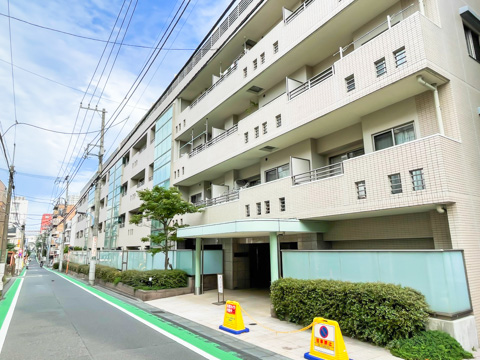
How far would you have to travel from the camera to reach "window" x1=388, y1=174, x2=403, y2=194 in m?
8.91

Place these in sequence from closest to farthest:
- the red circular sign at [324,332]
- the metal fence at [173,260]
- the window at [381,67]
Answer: the red circular sign at [324,332] < the window at [381,67] < the metal fence at [173,260]

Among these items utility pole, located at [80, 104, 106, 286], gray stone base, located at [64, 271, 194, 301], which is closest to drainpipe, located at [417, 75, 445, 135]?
gray stone base, located at [64, 271, 194, 301]

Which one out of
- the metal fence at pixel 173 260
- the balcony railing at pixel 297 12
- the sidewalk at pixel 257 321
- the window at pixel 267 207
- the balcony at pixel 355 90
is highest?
the balcony railing at pixel 297 12

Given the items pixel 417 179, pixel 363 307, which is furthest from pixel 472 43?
pixel 363 307

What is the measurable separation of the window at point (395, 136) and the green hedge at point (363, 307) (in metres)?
4.90

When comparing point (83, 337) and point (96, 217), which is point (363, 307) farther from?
point (96, 217)

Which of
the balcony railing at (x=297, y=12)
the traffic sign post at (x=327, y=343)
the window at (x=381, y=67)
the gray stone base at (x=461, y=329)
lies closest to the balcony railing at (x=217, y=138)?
the balcony railing at (x=297, y=12)

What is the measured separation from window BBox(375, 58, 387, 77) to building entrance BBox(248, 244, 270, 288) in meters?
12.1

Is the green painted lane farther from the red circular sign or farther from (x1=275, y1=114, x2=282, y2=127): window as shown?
(x1=275, y1=114, x2=282, y2=127): window

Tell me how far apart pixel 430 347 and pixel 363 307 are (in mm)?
1579

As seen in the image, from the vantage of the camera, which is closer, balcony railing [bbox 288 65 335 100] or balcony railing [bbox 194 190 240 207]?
balcony railing [bbox 288 65 335 100]

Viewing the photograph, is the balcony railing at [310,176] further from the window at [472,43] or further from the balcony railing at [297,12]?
the balcony railing at [297,12]

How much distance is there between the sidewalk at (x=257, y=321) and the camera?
23.1ft

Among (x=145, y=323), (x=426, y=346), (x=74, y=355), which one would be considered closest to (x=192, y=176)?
(x=145, y=323)
